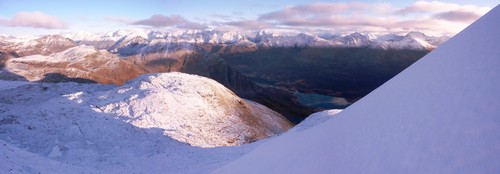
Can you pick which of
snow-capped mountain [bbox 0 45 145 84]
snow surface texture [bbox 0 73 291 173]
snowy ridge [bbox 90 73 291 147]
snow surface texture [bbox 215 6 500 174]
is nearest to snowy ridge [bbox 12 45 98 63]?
snow-capped mountain [bbox 0 45 145 84]

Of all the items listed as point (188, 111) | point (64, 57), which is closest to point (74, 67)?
point (64, 57)

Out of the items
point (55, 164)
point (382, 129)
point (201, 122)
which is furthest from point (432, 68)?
point (201, 122)

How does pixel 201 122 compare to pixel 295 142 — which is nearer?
pixel 295 142

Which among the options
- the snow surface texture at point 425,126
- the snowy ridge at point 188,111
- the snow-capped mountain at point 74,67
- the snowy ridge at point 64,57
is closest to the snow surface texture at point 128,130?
the snowy ridge at point 188,111

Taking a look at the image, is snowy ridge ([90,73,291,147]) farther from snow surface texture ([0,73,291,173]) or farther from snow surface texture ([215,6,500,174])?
snow surface texture ([215,6,500,174])

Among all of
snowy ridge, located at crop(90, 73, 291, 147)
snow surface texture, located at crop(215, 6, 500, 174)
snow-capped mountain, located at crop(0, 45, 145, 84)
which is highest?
snow surface texture, located at crop(215, 6, 500, 174)

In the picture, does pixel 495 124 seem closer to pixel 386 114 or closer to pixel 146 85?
pixel 386 114
